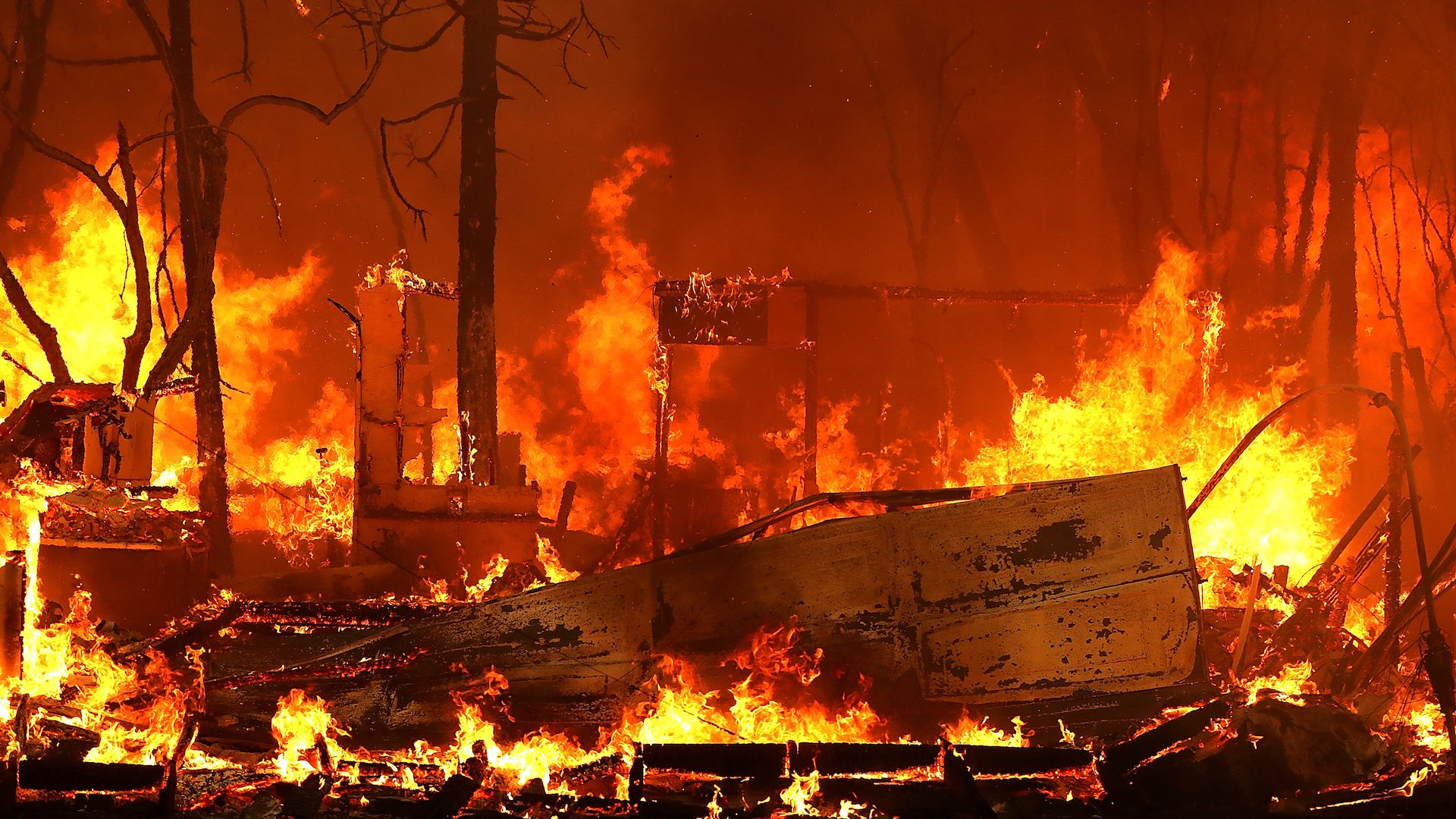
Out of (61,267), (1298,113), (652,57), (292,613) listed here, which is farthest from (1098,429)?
(61,267)

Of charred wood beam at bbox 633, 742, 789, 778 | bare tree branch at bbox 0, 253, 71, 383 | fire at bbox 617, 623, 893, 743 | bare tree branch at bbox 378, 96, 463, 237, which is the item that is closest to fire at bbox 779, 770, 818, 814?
charred wood beam at bbox 633, 742, 789, 778

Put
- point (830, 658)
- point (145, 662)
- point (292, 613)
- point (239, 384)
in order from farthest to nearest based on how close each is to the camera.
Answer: point (239, 384)
point (292, 613)
point (145, 662)
point (830, 658)

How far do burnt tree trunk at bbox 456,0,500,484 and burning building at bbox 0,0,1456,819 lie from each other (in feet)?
0.21

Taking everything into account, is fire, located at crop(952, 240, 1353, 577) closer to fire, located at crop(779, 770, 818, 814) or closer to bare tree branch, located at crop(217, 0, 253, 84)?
fire, located at crop(779, 770, 818, 814)

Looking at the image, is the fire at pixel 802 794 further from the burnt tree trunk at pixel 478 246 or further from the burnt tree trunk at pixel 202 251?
the burnt tree trunk at pixel 202 251

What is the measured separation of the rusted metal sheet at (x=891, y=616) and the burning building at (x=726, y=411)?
3 cm

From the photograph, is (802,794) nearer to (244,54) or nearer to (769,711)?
(769,711)

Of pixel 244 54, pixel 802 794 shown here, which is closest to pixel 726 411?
pixel 244 54

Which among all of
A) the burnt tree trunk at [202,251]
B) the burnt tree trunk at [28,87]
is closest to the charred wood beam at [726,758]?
the burnt tree trunk at [202,251]

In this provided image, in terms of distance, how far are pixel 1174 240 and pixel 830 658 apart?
1893 centimetres

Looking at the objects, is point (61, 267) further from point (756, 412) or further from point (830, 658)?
point (830, 658)

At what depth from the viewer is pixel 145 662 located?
727 cm

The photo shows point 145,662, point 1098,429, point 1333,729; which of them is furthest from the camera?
point 1098,429

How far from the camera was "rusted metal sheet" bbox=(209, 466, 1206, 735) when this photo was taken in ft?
20.9
